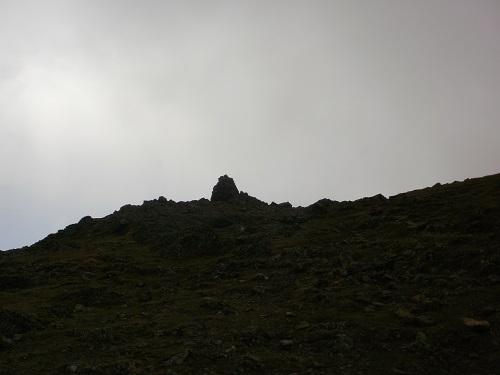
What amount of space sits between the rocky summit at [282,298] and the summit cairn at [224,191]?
82.5ft

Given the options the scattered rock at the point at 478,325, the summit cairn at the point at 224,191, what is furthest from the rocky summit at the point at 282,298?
the summit cairn at the point at 224,191

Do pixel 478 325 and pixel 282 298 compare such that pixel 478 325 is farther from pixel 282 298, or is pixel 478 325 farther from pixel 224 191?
pixel 224 191

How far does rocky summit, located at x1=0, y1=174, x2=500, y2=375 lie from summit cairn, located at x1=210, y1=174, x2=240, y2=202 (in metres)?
25.2

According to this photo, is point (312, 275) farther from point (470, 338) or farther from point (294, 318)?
point (470, 338)

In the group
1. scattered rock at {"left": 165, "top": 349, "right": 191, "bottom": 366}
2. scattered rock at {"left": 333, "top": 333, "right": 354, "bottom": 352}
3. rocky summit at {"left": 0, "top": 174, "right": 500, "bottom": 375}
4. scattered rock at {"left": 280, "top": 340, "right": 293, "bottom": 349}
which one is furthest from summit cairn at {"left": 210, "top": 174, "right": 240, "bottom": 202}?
scattered rock at {"left": 333, "top": 333, "right": 354, "bottom": 352}

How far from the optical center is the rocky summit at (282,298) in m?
16.7

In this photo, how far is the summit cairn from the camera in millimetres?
71750

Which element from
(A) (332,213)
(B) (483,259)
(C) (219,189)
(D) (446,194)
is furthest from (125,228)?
(B) (483,259)

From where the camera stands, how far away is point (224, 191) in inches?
2844

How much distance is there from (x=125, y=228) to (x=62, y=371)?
3926cm

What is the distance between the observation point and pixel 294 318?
20844 millimetres

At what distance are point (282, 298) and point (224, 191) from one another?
48.4m

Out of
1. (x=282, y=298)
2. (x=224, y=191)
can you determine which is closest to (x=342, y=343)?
(x=282, y=298)

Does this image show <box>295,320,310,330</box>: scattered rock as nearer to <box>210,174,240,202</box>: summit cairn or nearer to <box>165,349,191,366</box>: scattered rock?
<box>165,349,191,366</box>: scattered rock
